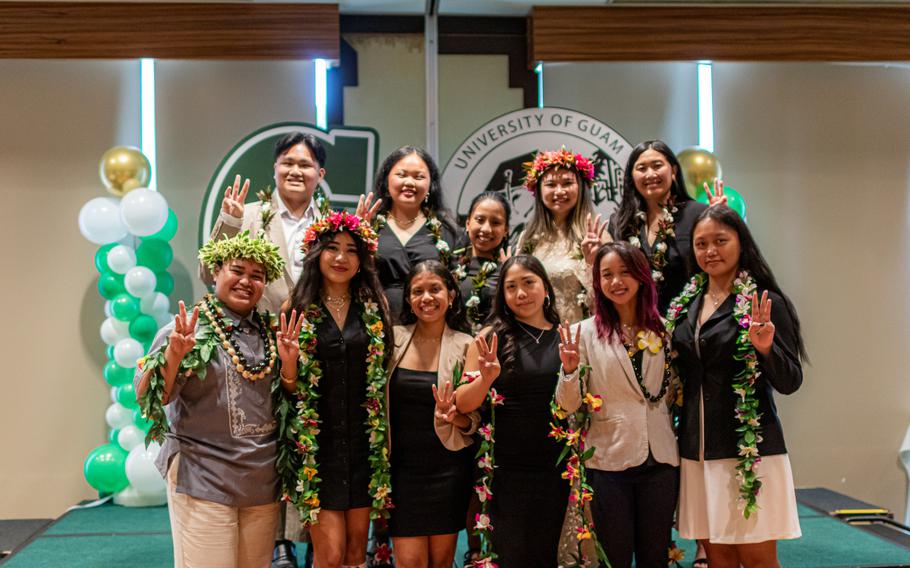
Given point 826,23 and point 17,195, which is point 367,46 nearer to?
point 17,195

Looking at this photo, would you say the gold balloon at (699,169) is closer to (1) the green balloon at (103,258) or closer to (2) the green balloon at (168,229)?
(2) the green balloon at (168,229)

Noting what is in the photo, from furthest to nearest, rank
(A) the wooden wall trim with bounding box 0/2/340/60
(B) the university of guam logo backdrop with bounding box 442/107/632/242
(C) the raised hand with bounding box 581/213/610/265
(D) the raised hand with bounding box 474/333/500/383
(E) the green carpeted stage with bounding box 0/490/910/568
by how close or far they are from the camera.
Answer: (B) the university of guam logo backdrop with bounding box 442/107/632/242 < (A) the wooden wall trim with bounding box 0/2/340/60 < (E) the green carpeted stage with bounding box 0/490/910/568 < (C) the raised hand with bounding box 581/213/610/265 < (D) the raised hand with bounding box 474/333/500/383

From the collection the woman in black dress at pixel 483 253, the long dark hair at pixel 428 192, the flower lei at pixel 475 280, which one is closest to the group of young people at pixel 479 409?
the flower lei at pixel 475 280

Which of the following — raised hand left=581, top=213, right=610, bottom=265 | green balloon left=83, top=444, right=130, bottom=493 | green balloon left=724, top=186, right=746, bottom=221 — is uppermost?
green balloon left=724, top=186, right=746, bottom=221

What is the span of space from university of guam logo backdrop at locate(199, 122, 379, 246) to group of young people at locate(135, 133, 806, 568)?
1922mm

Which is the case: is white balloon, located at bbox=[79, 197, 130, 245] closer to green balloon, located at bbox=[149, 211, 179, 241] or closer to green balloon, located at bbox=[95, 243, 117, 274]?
green balloon, located at bbox=[95, 243, 117, 274]

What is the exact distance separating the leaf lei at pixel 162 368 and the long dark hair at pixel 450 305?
77 centimetres

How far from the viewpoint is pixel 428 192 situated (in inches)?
153

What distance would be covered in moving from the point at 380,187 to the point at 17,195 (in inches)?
120

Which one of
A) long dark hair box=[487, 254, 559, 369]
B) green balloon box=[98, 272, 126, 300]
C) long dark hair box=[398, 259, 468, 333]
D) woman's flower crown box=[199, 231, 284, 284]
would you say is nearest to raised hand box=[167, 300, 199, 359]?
woman's flower crown box=[199, 231, 284, 284]

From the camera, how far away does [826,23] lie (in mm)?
5555

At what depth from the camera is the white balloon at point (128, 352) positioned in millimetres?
4840

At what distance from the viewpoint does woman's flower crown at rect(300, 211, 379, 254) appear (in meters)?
3.26

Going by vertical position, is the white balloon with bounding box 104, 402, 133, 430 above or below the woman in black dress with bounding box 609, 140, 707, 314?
below
